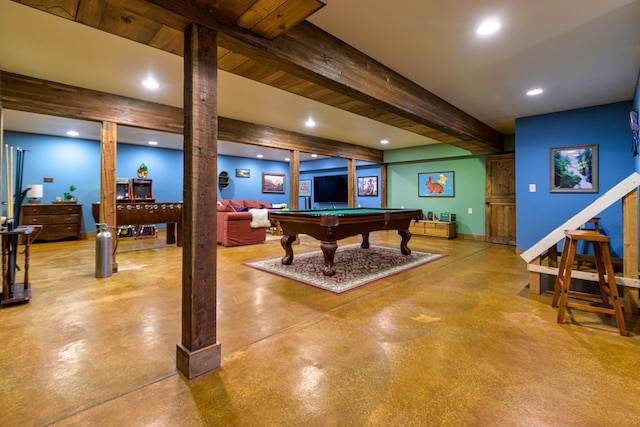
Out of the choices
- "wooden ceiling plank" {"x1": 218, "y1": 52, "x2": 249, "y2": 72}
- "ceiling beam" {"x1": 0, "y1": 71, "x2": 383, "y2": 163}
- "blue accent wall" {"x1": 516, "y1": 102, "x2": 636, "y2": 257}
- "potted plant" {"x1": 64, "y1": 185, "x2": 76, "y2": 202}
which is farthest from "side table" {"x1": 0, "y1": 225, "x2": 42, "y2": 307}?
"blue accent wall" {"x1": 516, "y1": 102, "x2": 636, "y2": 257}

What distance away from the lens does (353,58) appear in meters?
2.65

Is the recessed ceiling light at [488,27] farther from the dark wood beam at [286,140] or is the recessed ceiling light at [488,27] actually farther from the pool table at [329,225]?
the dark wood beam at [286,140]

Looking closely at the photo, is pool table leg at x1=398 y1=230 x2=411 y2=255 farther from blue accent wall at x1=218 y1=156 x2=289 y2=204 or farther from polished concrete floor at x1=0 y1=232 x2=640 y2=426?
blue accent wall at x1=218 y1=156 x2=289 y2=204

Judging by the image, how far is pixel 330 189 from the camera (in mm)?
10172

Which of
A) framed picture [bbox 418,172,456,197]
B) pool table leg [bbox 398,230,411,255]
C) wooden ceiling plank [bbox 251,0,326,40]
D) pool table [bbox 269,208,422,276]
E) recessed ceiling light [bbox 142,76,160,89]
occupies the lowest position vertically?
pool table leg [bbox 398,230,411,255]

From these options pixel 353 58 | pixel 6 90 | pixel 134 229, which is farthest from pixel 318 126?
pixel 134 229

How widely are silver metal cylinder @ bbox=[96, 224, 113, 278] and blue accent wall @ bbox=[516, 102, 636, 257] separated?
6.48 m

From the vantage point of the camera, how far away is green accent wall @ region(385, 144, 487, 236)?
22.6ft

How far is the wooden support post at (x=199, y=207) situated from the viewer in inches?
63.4

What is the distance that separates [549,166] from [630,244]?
2716mm

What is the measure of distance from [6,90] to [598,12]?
5.88m

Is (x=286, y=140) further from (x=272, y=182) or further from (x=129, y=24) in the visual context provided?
(x=272, y=182)

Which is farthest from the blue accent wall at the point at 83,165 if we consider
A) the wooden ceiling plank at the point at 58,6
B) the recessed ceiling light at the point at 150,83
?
the wooden ceiling plank at the point at 58,6

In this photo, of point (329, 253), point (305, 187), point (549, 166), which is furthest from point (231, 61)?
point (305, 187)
